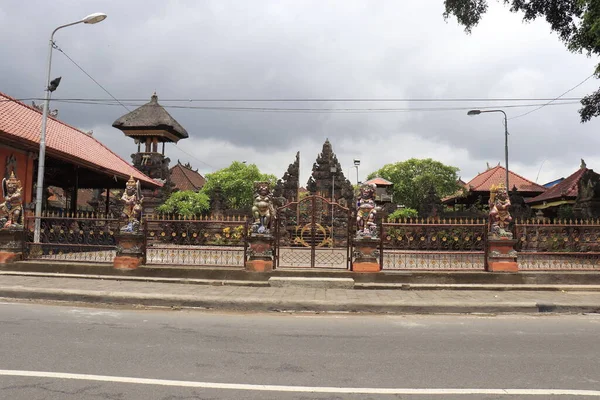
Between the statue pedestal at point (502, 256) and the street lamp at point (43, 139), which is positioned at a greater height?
the street lamp at point (43, 139)

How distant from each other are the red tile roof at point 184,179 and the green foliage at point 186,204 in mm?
17428

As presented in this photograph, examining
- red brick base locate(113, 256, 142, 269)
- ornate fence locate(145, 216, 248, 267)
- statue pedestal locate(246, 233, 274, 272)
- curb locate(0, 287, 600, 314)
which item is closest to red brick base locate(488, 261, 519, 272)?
curb locate(0, 287, 600, 314)

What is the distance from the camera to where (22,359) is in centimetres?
437

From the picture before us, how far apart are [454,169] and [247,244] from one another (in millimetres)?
39741

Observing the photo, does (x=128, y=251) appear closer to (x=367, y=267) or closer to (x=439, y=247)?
(x=367, y=267)

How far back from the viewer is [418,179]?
147ft

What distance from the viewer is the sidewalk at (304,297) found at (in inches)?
313

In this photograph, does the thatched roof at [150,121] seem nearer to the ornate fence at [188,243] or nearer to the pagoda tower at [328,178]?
the pagoda tower at [328,178]

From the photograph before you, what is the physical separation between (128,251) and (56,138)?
926 cm

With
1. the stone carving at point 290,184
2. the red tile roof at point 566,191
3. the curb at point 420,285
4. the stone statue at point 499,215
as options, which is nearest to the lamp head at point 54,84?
the curb at point 420,285

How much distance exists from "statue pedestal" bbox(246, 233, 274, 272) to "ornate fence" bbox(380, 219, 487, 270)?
2.72 meters

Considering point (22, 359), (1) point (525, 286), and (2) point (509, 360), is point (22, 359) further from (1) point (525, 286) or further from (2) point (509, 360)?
(1) point (525, 286)

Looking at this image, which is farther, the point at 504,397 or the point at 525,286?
the point at 525,286

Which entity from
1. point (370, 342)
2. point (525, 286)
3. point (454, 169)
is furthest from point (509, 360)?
point (454, 169)
